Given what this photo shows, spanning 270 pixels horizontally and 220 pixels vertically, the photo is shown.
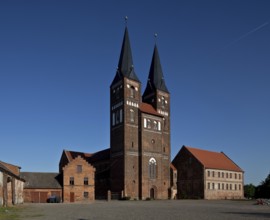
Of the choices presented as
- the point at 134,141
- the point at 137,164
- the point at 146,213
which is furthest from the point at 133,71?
the point at 146,213

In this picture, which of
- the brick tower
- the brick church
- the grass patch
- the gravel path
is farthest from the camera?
the brick tower

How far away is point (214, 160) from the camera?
81.8m

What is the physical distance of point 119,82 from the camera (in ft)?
226

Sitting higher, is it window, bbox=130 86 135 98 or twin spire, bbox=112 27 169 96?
twin spire, bbox=112 27 169 96

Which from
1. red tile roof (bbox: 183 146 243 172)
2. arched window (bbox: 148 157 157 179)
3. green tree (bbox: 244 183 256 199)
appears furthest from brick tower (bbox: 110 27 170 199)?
green tree (bbox: 244 183 256 199)

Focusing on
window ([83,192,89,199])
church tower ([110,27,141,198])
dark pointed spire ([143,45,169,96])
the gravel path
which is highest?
dark pointed spire ([143,45,169,96])

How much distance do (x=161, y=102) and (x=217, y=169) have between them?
62.8ft

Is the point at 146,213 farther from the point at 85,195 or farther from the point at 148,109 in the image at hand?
the point at 148,109

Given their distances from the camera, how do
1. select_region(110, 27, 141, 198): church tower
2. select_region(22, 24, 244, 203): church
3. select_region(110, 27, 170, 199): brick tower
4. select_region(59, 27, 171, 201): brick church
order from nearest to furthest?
select_region(22, 24, 244, 203): church, select_region(110, 27, 141, 198): church tower, select_region(59, 27, 171, 201): brick church, select_region(110, 27, 170, 199): brick tower

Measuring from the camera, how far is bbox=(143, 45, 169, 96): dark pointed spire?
75988 millimetres

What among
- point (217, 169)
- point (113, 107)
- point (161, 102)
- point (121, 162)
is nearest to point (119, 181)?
point (121, 162)

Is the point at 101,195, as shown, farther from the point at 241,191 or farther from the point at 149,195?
the point at 241,191

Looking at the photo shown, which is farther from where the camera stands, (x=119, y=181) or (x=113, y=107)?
(x=113, y=107)

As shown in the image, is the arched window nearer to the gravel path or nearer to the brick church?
the brick church
